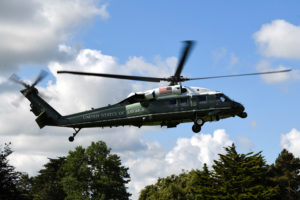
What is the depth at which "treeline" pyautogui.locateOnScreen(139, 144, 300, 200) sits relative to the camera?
230 ft

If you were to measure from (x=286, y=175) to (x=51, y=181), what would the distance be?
62.1 metres

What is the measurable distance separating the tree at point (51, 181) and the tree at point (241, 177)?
49.9 meters

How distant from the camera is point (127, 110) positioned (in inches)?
1283

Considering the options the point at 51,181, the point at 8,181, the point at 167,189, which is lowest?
the point at 8,181

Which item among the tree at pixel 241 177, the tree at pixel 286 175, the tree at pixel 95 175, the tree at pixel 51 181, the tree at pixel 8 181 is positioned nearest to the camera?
the tree at pixel 8 181

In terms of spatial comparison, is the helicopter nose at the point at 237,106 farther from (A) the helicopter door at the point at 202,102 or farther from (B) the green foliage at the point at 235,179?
(B) the green foliage at the point at 235,179

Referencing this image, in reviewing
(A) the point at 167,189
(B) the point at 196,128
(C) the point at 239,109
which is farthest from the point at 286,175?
(B) the point at 196,128

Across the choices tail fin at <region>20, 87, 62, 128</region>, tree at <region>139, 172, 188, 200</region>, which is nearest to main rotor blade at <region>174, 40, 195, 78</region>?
tail fin at <region>20, 87, 62, 128</region>

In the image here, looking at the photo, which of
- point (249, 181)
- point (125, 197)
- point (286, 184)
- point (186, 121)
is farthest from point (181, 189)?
point (186, 121)

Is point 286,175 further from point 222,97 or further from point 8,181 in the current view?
point 8,181

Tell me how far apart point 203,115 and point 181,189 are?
78125mm

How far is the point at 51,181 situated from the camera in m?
111

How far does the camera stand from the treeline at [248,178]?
70.0 meters

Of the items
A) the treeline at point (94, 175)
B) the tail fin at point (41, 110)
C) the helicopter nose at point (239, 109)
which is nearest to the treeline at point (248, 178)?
the treeline at point (94, 175)
